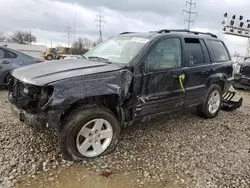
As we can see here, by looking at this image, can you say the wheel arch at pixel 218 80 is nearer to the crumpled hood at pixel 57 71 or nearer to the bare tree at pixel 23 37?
the crumpled hood at pixel 57 71

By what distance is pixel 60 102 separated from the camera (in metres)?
2.94

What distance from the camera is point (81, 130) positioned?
3223mm

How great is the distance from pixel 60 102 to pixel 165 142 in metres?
1.97

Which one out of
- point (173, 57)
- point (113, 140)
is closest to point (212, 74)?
point (173, 57)

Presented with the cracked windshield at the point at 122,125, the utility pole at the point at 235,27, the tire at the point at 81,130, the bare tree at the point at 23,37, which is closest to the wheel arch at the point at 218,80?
the cracked windshield at the point at 122,125

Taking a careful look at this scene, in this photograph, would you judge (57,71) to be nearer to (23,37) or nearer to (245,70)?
(245,70)

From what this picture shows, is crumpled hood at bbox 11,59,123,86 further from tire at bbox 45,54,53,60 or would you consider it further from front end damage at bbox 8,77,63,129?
tire at bbox 45,54,53,60

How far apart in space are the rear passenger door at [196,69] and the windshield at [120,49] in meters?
1.04

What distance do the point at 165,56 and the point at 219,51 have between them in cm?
206

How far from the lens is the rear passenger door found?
15.0 ft

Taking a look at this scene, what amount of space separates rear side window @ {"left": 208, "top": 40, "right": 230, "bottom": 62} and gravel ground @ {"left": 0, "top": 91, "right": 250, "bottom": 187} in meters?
1.53

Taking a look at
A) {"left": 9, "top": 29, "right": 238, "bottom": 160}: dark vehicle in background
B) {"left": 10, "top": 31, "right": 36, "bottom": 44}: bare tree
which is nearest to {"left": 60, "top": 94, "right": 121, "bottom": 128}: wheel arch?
{"left": 9, "top": 29, "right": 238, "bottom": 160}: dark vehicle in background

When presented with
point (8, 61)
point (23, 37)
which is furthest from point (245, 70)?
point (23, 37)

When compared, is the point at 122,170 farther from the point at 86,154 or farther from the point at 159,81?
the point at 159,81
